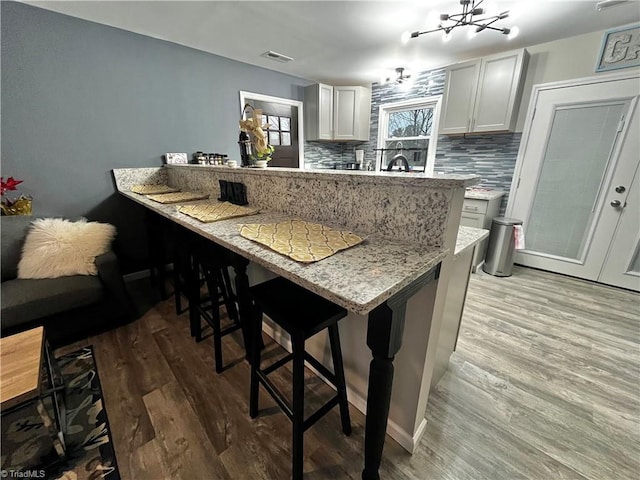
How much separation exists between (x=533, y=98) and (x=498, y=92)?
37 centimetres

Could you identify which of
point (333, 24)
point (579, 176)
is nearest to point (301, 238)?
point (333, 24)

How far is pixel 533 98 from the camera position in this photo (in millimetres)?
2826

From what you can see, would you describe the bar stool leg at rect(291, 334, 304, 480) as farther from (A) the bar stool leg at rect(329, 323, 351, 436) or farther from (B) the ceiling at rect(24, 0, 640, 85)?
(B) the ceiling at rect(24, 0, 640, 85)

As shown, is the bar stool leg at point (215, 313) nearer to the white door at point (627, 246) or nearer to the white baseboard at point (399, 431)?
the white baseboard at point (399, 431)

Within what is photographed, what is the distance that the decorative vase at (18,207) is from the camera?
2.10 m

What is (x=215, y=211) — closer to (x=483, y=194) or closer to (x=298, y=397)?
(x=298, y=397)

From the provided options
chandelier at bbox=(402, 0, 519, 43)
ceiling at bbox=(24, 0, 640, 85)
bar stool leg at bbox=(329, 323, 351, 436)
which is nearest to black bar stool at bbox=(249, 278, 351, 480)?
bar stool leg at bbox=(329, 323, 351, 436)

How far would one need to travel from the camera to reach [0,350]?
115cm

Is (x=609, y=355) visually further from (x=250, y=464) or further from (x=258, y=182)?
(x=258, y=182)

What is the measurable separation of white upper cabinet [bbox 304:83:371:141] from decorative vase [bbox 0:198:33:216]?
11.2 feet

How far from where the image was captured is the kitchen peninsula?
0.76 metres

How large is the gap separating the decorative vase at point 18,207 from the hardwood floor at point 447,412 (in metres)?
1.35

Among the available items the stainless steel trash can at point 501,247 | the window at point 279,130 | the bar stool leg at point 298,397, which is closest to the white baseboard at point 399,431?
the bar stool leg at point 298,397

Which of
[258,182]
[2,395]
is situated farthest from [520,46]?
[2,395]
